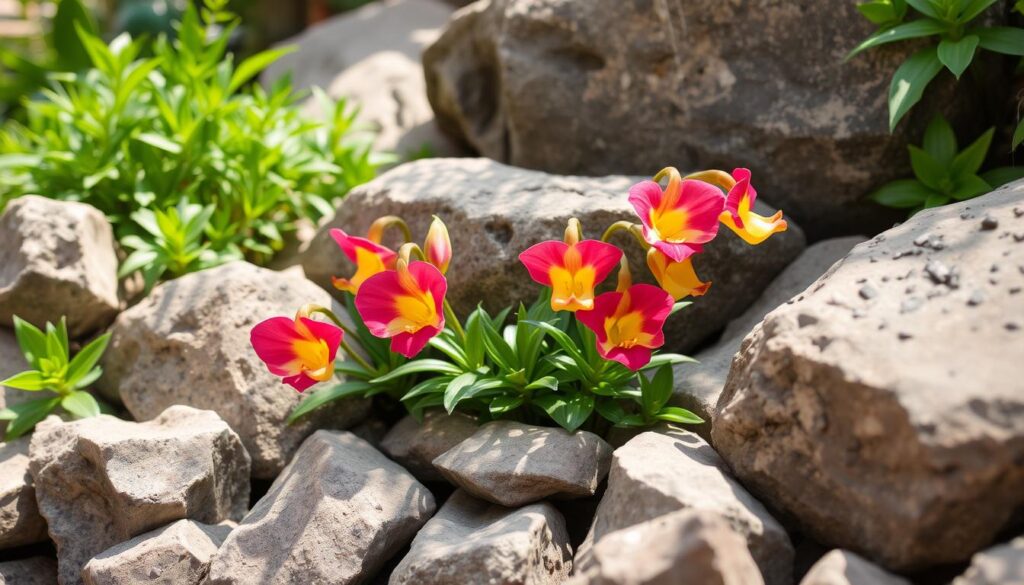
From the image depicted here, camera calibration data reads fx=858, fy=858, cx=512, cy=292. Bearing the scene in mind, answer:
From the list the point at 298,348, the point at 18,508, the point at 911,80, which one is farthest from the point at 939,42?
the point at 18,508

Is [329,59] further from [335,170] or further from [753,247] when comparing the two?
[753,247]

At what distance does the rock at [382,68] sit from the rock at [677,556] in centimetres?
274

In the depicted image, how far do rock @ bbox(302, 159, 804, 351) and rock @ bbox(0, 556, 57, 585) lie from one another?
1.48m

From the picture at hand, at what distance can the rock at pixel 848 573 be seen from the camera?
5.54 ft

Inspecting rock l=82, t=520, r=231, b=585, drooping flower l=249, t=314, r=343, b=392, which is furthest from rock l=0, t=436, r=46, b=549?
drooping flower l=249, t=314, r=343, b=392

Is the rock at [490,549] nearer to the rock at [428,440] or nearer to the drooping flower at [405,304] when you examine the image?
the rock at [428,440]

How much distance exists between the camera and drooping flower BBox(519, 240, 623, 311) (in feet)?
7.41

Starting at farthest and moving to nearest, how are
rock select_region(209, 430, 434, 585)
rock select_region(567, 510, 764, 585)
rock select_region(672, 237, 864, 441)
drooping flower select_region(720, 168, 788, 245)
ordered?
rock select_region(672, 237, 864, 441) → drooping flower select_region(720, 168, 788, 245) → rock select_region(209, 430, 434, 585) → rock select_region(567, 510, 764, 585)

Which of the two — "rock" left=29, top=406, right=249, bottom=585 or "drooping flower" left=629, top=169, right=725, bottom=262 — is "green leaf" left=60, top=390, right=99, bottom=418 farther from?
"drooping flower" left=629, top=169, right=725, bottom=262

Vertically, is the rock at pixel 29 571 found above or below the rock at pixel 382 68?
below

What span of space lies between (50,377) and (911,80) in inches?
117

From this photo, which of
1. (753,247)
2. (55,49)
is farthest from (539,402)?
(55,49)

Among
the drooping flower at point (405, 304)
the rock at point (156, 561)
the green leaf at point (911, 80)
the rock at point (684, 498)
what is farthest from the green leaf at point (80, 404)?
the green leaf at point (911, 80)

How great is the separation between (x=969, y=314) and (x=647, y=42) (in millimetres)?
1817
